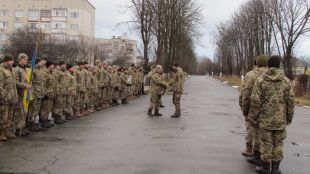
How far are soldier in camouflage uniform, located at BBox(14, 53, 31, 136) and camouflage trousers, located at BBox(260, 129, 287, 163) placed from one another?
6054 millimetres

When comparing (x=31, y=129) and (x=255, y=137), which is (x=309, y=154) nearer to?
(x=255, y=137)

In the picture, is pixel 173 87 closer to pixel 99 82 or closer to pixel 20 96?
pixel 99 82

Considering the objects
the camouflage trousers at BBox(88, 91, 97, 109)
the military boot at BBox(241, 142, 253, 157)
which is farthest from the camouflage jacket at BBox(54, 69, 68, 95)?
the military boot at BBox(241, 142, 253, 157)

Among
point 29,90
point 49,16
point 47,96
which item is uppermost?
point 49,16

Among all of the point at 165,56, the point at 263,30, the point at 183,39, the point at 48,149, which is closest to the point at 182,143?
the point at 48,149

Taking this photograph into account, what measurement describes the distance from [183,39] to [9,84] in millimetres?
49582

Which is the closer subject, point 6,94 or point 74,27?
point 6,94

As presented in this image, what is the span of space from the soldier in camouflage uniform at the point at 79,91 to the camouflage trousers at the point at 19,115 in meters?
3.94

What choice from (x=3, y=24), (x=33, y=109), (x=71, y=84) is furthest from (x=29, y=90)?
(x=3, y=24)

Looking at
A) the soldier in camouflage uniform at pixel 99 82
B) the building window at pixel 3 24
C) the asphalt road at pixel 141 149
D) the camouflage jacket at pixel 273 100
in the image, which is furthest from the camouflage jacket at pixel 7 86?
the building window at pixel 3 24

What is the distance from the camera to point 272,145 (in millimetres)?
6891

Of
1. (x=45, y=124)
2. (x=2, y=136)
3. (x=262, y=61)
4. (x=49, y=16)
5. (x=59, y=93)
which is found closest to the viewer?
(x=262, y=61)

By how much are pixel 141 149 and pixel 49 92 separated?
4177 millimetres

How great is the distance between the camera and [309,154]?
880 cm
